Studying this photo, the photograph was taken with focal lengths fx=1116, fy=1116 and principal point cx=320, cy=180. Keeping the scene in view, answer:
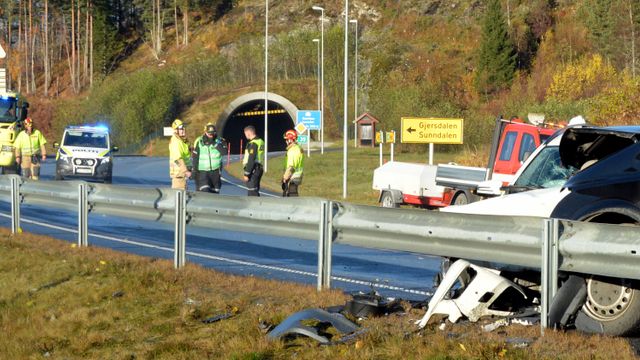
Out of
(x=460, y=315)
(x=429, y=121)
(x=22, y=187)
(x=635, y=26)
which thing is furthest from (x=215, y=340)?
(x=635, y=26)

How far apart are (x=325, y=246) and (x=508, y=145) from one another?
40.0 ft

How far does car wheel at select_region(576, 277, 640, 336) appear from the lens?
25.2ft

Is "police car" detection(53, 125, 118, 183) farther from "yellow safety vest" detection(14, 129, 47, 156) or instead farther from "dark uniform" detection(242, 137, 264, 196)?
"dark uniform" detection(242, 137, 264, 196)

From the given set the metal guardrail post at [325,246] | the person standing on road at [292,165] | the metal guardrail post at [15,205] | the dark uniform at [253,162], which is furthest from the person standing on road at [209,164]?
the metal guardrail post at [325,246]

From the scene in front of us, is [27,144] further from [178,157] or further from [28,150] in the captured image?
[178,157]

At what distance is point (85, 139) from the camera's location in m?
37.8

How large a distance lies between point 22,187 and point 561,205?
1217cm

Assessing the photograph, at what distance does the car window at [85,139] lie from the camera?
37.5 meters

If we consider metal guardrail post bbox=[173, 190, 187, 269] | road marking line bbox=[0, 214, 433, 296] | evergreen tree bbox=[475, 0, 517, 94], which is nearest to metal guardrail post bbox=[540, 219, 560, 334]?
road marking line bbox=[0, 214, 433, 296]

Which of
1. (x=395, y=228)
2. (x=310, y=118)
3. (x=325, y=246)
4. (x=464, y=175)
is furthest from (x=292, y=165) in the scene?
(x=310, y=118)

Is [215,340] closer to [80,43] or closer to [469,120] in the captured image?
[469,120]

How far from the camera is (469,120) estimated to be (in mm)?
61156

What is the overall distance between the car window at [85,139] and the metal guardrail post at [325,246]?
28079 mm

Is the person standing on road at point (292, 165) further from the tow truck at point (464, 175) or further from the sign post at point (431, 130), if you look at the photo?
the sign post at point (431, 130)
